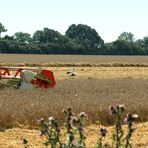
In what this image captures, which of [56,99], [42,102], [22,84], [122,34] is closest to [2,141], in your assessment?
[42,102]

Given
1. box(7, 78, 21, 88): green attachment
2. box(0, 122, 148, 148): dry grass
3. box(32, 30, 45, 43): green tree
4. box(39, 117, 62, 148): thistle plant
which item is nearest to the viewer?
box(39, 117, 62, 148): thistle plant

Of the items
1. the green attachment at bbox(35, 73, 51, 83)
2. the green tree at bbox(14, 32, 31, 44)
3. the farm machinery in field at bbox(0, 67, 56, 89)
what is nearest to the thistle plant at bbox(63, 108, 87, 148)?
the farm machinery in field at bbox(0, 67, 56, 89)

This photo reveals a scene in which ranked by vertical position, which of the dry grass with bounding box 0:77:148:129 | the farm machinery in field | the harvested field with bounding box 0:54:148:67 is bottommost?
the harvested field with bounding box 0:54:148:67

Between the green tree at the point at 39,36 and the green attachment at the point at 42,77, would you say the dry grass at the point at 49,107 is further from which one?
the green tree at the point at 39,36

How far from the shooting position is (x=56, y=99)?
1345 centimetres

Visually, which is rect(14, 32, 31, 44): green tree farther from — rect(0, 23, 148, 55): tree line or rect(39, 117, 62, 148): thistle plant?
rect(39, 117, 62, 148): thistle plant

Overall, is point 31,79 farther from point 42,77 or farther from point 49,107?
point 49,107

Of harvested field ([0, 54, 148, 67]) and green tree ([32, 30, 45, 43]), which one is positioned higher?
green tree ([32, 30, 45, 43])

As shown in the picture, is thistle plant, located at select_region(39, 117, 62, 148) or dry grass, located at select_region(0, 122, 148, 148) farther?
dry grass, located at select_region(0, 122, 148, 148)

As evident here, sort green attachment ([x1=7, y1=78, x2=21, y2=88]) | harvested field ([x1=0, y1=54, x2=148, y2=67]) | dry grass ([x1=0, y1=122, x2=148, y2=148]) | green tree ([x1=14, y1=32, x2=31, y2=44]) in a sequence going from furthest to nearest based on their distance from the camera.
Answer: green tree ([x1=14, y1=32, x2=31, y2=44]) → harvested field ([x1=0, y1=54, x2=148, y2=67]) → green attachment ([x1=7, y1=78, x2=21, y2=88]) → dry grass ([x1=0, y1=122, x2=148, y2=148])

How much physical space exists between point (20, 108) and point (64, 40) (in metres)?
91.3

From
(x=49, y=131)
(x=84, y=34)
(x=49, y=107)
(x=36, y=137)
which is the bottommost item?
(x=36, y=137)

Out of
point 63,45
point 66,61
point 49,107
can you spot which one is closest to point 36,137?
point 49,107

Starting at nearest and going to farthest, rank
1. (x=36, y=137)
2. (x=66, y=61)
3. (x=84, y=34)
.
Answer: (x=36, y=137), (x=66, y=61), (x=84, y=34)
